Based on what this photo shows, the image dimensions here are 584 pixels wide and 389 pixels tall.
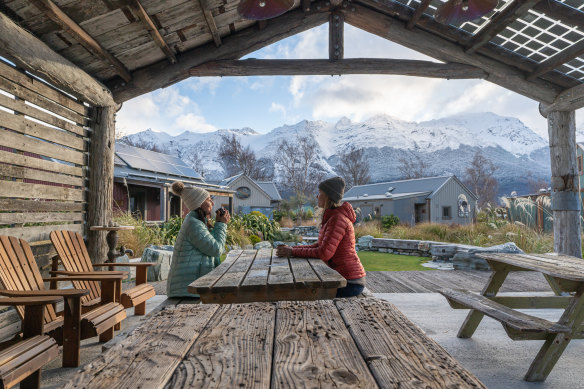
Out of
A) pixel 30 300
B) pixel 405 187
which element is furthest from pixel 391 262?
pixel 405 187

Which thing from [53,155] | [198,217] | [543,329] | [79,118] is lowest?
[543,329]

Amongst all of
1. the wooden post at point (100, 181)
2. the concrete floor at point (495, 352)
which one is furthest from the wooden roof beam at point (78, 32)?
the concrete floor at point (495, 352)

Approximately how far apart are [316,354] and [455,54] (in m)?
6.02

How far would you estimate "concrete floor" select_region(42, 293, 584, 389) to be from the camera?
2539 millimetres

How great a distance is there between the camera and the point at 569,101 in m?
5.59

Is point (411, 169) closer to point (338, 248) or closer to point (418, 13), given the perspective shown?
point (418, 13)

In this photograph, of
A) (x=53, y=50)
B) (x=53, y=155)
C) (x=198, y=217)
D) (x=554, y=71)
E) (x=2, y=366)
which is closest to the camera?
→ (x=2, y=366)

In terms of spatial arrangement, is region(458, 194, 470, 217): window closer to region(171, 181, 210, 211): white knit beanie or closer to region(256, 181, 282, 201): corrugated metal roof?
region(256, 181, 282, 201): corrugated metal roof

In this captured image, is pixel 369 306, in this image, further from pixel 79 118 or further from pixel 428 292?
pixel 79 118

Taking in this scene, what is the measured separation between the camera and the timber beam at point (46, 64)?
3408mm

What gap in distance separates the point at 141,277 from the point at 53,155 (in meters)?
1.93

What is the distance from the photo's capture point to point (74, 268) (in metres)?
3.70

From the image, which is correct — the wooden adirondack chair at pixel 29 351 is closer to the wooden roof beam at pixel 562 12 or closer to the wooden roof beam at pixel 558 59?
the wooden roof beam at pixel 562 12

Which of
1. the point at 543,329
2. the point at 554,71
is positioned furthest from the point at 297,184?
the point at 543,329
